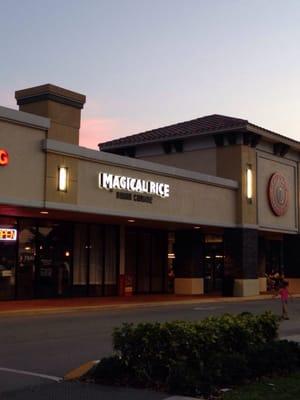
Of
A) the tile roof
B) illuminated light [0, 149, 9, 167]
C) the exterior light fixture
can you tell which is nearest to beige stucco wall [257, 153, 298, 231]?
the tile roof

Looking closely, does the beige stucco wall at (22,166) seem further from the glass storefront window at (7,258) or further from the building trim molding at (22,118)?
the glass storefront window at (7,258)

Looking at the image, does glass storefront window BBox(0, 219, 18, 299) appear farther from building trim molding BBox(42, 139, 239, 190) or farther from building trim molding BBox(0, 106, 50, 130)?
building trim molding BBox(0, 106, 50, 130)

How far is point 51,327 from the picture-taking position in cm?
1841

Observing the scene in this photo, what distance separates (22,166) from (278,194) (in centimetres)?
2093

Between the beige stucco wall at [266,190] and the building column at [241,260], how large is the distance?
2.22 m

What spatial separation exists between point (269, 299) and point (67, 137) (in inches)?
564

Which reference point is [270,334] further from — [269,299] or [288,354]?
[269,299]

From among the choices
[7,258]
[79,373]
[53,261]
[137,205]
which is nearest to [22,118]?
[7,258]

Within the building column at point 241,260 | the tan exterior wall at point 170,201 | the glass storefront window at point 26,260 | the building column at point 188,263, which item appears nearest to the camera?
the tan exterior wall at point 170,201

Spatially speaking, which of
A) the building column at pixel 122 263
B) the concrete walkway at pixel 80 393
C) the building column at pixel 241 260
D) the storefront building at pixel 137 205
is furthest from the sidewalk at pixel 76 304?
the concrete walkway at pixel 80 393

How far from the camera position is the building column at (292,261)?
4297 centimetres

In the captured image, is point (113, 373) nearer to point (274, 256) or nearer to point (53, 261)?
point (53, 261)

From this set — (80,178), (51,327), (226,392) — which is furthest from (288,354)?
(80,178)

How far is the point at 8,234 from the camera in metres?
27.4
